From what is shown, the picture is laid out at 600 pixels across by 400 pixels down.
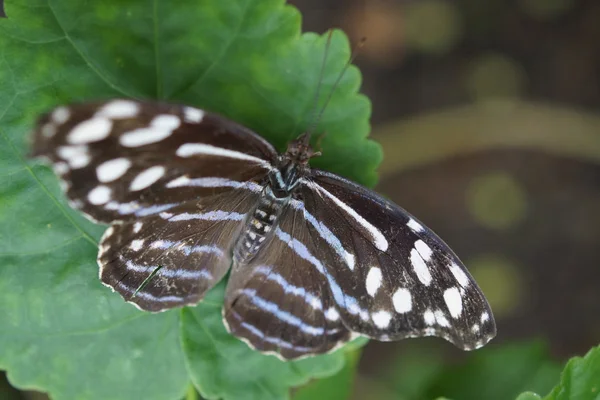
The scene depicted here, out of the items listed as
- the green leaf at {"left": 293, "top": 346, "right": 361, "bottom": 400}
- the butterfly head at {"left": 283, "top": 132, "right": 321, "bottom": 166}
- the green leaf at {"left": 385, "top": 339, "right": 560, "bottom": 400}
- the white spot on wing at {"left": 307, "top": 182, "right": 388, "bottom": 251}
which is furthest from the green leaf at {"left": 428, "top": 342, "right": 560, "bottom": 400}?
the butterfly head at {"left": 283, "top": 132, "right": 321, "bottom": 166}

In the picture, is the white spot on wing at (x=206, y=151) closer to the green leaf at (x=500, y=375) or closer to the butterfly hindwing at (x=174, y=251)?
the butterfly hindwing at (x=174, y=251)

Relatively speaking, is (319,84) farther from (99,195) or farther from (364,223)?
(99,195)

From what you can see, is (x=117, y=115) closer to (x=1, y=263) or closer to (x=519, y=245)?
(x=1, y=263)

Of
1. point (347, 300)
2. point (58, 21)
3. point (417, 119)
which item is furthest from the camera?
point (417, 119)

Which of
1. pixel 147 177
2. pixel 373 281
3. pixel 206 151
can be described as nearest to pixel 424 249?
pixel 373 281

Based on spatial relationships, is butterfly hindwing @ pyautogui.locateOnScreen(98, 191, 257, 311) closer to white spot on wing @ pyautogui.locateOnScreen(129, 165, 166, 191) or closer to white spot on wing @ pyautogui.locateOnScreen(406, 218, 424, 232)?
white spot on wing @ pyautogui.locateOnScreen(129, 165, 166, 191)

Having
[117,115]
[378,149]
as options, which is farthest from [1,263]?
[378,149]
